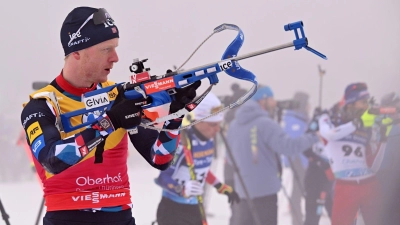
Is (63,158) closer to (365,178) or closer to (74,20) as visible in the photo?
(74,20)

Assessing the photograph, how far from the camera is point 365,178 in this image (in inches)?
207

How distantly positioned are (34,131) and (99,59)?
0.34 metres

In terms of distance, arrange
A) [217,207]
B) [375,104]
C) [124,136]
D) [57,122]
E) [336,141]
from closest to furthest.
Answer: [57,122]
[124,136]
[336,141]
[375,104]
[217,207]

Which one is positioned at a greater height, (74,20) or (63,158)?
(74,20)

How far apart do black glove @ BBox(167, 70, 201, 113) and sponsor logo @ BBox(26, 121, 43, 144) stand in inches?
16.7

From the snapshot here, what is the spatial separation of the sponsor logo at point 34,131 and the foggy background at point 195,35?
412 cm

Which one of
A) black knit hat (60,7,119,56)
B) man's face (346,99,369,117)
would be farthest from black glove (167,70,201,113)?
man's face (346,99,369,117)

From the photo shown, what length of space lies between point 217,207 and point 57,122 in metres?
5.74

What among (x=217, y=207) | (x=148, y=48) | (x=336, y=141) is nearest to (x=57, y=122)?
(x=336, y=141)

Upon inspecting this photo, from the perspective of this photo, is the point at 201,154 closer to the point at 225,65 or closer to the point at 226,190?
the point at 226,190

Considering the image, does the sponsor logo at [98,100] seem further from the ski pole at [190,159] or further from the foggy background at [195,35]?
the foggy background at [195,35]

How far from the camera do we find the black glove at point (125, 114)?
81.6 inches

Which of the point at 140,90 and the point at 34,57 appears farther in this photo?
the point at 34,57

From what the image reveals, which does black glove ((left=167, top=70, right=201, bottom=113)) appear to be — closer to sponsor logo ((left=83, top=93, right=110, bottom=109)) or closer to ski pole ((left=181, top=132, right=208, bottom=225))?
sponsor logo ((left=83, top=93, right=110, bottom=109))
